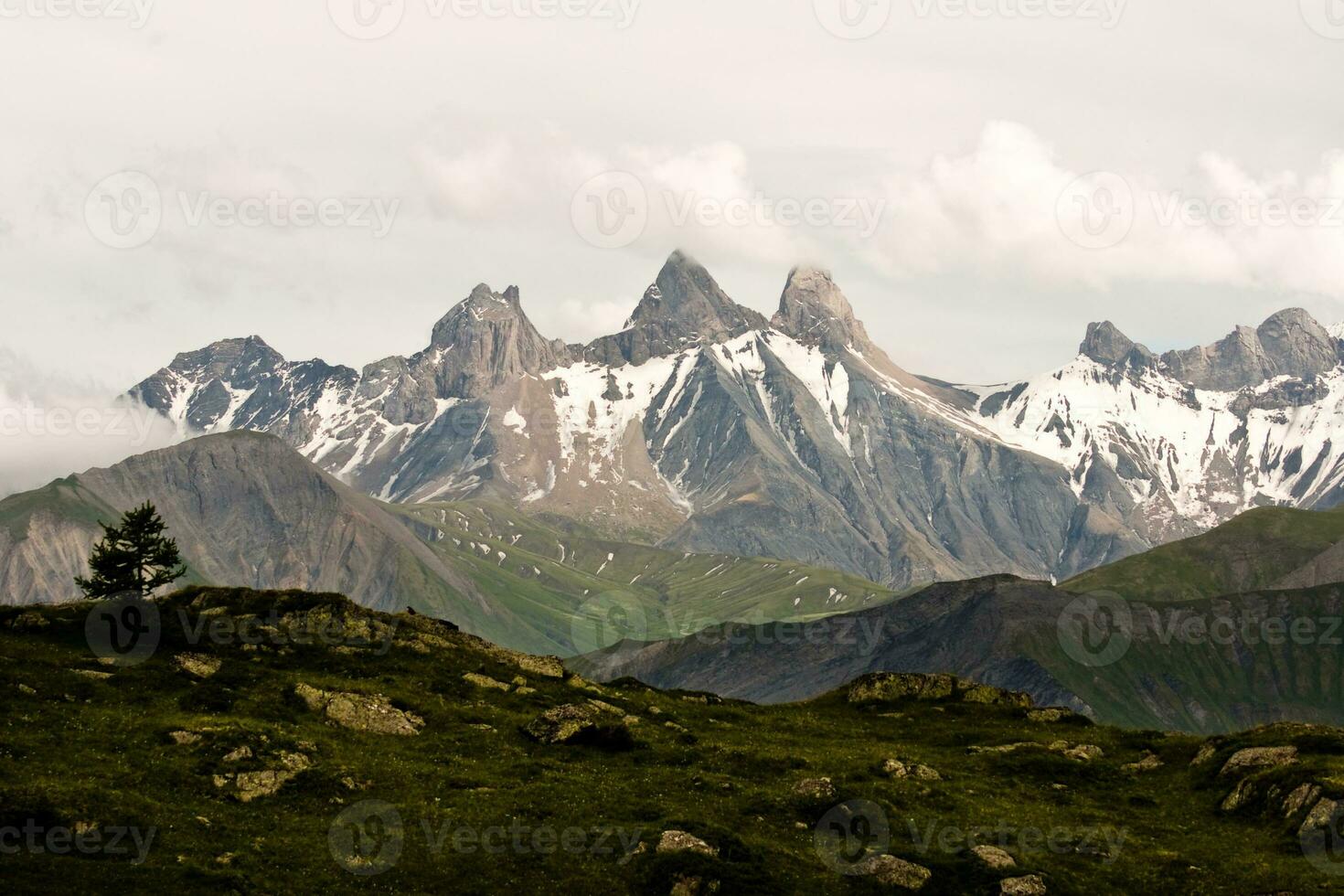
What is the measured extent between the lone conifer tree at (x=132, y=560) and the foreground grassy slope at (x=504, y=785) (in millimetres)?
10144

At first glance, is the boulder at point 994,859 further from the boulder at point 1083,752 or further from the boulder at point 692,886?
the boulder at point 1083,752

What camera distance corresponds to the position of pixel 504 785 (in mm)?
77375

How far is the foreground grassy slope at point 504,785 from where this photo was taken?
6525 centimetres

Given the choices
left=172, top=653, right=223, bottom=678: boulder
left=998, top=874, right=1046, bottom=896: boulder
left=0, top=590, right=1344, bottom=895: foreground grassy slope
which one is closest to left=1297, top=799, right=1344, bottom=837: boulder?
left=0, top=590, right=1344, bottom=895: foreground grassy slope

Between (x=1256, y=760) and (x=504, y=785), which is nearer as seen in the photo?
(x=504, y=785)

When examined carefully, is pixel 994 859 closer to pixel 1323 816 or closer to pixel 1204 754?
pixel 1323 816

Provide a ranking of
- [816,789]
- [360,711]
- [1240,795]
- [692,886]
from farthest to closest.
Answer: [360,711] → [1240,795] → [816,789] → [692,886]

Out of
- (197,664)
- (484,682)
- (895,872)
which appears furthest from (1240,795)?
(197,664)

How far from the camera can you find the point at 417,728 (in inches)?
3430

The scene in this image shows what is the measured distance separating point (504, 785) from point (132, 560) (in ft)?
173

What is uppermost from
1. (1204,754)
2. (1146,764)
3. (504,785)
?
(504,785)

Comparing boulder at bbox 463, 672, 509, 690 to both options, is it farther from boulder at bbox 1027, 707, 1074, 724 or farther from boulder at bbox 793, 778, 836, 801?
boulder at bbox 1027, 707, 1074, 724

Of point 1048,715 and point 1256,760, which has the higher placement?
point 1256,760

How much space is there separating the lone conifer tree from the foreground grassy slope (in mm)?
10144
